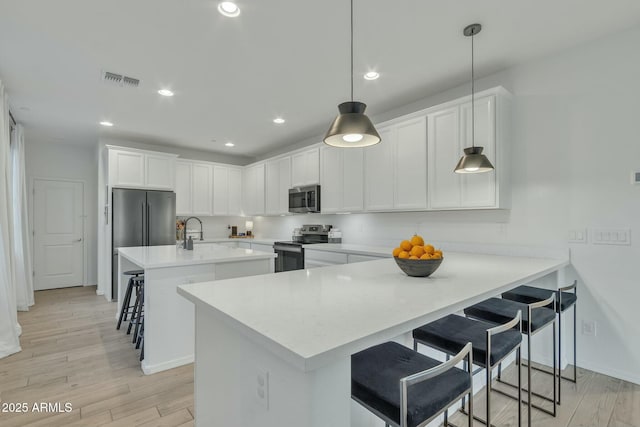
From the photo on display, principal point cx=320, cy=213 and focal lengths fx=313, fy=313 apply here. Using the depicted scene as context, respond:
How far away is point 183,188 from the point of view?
574 centimetres

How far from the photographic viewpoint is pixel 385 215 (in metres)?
4.10

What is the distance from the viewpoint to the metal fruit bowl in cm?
170

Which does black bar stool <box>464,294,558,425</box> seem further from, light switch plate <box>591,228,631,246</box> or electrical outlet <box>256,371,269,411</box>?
electrical outlet <box>256,371,269,411</box>

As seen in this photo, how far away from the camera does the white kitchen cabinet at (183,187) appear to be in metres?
5.69

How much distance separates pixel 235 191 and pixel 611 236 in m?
5.68

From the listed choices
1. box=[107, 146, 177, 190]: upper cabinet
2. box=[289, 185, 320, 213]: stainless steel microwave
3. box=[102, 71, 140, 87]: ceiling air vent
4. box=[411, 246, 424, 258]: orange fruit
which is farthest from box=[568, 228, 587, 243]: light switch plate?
box=[107, 146, 177, 190]: upper cabinet

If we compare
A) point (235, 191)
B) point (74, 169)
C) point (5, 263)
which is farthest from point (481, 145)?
point (74, 169)

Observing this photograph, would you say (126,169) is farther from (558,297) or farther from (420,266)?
(558,297)

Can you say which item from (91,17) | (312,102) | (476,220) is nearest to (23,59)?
(91,17)

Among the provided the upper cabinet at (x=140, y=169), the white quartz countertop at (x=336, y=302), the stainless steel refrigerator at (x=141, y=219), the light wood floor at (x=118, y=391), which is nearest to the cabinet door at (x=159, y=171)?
the upper cabinet at (x=140, y=169)

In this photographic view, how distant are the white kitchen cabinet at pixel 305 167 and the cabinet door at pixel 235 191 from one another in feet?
5.79

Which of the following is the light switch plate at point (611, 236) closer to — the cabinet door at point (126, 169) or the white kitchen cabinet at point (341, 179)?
the white kitchen cabinet at point (341, 179)

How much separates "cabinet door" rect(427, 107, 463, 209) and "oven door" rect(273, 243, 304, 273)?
2019mm

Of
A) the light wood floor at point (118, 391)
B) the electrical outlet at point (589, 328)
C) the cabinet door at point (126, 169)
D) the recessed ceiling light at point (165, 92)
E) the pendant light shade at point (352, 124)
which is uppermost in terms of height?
the recessed ceiling light at point (165, 92)
